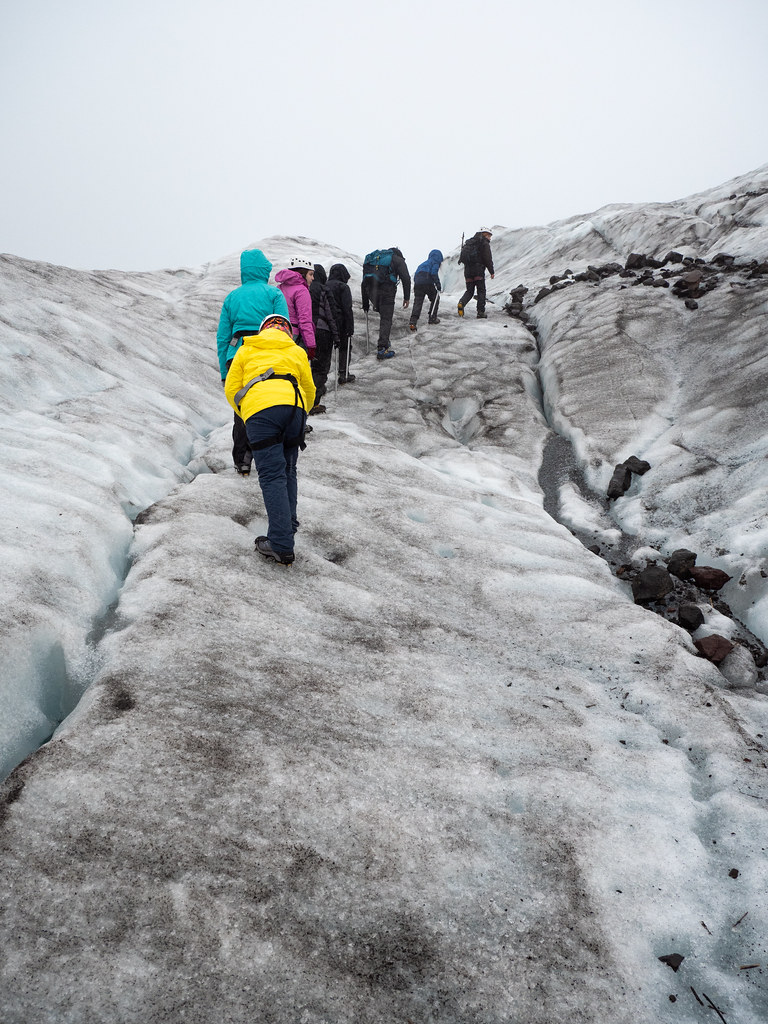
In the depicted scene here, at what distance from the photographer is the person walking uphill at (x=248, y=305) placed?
6684 millimetres

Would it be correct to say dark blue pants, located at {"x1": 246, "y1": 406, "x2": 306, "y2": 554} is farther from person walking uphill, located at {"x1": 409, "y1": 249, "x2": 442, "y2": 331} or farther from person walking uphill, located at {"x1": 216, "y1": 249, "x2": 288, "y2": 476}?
person walking uphill, located at {"x1": 409, "y1": 249, "x2": 442, "y2": 331}

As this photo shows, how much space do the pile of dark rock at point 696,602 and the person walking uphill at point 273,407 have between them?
374 cm

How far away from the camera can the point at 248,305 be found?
6.67 metres

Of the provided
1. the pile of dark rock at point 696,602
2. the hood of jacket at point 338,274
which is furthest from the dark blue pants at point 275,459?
the hood of jacket at point 338,274

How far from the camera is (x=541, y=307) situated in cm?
1705

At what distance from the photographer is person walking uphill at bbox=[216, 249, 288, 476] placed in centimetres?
668

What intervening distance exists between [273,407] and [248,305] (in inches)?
86.6

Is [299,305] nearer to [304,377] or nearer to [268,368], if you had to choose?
[304,377]

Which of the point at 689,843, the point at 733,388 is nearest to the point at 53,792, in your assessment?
the point at 689,843

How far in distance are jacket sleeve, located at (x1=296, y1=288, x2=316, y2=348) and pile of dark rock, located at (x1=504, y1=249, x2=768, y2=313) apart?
27.5 feet

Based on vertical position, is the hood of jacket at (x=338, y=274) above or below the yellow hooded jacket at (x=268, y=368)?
above

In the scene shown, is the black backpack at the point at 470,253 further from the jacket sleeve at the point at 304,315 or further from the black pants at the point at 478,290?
the jacket sleeve at the point at 304,315

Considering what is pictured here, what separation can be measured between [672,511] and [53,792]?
731cm

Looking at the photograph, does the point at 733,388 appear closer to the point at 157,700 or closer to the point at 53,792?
the point at 157,700
